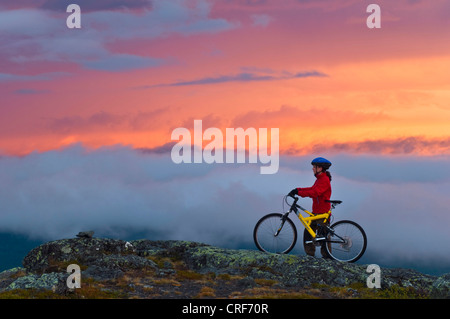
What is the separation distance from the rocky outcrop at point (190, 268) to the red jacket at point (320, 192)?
2.34 metres

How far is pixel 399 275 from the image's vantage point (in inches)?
829

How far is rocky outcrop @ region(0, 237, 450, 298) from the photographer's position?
19.4 meters

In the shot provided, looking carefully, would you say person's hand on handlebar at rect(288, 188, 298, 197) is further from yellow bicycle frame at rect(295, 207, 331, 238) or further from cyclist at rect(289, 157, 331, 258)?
yellow bicycle frame at rect(295, 207, 331, 238)

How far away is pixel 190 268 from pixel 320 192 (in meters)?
6.46

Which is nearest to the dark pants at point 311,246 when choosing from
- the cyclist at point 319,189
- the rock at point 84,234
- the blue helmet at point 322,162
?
the cyclist at point 319,189

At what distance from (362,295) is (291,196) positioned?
17.1 feet

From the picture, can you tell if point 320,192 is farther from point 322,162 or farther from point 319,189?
point 322,162

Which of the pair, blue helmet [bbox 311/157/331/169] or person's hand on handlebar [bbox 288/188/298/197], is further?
person's hand on handlebar [bbox 288/188/298/197]

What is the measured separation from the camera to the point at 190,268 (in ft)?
71.5

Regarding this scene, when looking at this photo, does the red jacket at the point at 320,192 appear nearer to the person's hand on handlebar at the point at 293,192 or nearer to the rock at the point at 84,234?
the person's hand on handlebar at the point at 293,192

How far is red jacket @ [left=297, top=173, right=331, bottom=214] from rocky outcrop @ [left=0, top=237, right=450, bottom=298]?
2.34 metres

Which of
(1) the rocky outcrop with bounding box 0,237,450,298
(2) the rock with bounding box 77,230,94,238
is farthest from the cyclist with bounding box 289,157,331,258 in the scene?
(2) the rock with bounding box 77,230,94,238
